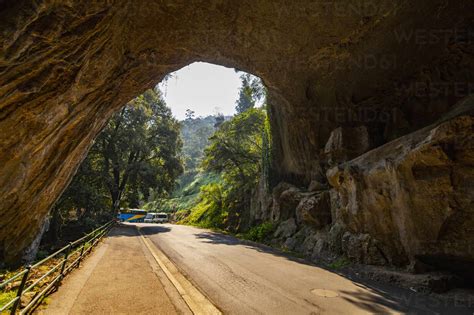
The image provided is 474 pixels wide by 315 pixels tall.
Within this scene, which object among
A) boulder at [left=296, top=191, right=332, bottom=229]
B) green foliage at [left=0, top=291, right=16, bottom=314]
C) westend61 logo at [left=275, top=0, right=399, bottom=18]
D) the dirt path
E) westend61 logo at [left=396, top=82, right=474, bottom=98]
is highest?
westend61 logo at [left=275, top=0, right=399, bottom=18]

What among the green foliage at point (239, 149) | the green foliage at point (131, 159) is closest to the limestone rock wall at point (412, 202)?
the green foliage at point (239, 149)

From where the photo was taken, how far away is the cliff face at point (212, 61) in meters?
6.49

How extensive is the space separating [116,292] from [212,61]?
12.3 m

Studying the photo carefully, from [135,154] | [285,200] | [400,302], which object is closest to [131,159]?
[135,154]

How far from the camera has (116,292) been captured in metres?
6.52

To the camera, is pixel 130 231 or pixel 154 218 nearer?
pixel 130 231

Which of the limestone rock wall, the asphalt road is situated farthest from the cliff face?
the asphalt road

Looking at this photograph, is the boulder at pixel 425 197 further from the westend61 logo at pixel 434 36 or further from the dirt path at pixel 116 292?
the dirt path at pixel 116 292

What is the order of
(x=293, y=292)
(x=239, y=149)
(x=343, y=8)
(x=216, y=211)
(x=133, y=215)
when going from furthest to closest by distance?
(x=133, y=215)
(x=216, y=211)
(x=239, y=149)
(x=343, y=8)
(x=293, y=292)

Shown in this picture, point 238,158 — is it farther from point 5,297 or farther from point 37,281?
point 37,281

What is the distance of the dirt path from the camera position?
5.43 m

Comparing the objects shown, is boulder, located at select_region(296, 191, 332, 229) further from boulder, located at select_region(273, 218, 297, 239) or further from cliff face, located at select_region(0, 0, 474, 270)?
cliff face, located at select_region(0, 0, 474, 270)

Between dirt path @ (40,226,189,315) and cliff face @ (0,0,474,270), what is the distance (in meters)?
3.63

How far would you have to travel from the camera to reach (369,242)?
35.3 feet
